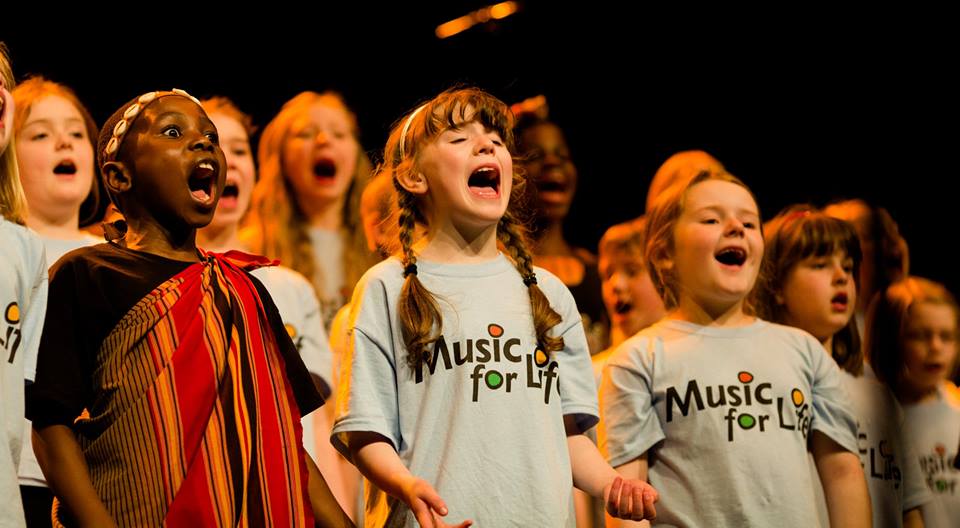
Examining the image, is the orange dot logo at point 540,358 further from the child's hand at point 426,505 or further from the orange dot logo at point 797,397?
the orange dot logo at point 797,397

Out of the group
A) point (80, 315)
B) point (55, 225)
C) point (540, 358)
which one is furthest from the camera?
point (55, 225)

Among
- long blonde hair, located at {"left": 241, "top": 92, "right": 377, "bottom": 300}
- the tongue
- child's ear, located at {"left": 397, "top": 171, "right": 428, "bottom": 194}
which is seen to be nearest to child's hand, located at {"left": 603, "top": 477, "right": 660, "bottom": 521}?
the tongue

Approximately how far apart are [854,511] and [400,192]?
4.76 feet

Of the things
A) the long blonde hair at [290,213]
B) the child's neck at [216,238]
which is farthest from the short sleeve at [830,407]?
the child's neck at [216,238]

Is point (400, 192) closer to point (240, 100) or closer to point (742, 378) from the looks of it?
point (742, 378)

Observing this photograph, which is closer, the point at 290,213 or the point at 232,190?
the point at 232,190

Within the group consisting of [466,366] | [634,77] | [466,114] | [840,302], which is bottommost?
[466,366]

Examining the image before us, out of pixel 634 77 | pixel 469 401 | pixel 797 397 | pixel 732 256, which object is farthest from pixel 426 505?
pixel 634 77

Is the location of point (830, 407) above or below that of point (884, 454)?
above

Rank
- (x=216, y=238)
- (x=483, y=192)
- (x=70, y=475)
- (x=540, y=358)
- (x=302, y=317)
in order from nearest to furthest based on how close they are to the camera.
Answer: (x=70, y=475)
(x=540, y=358)
(x=483, y=192)
(x=302, y=317)
(x=216, y=238)

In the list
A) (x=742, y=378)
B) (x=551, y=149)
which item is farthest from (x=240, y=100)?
(x=742, y=378)

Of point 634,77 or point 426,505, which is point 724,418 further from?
point 634,77

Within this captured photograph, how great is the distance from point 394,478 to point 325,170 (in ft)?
7.59

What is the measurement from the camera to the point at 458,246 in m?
2.71
